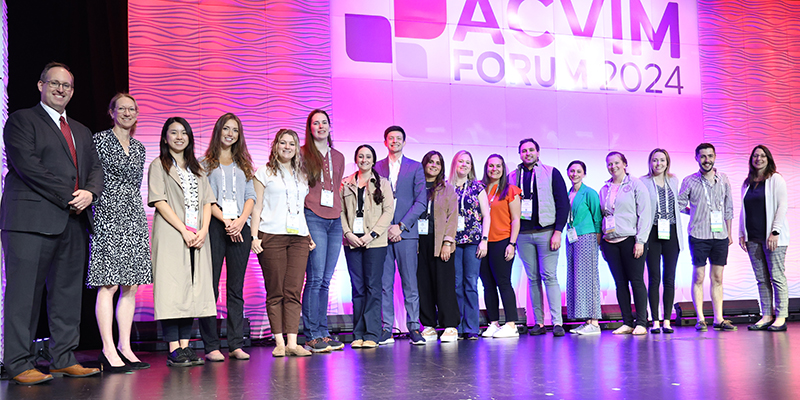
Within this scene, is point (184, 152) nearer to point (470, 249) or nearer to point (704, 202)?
point (470, 249)

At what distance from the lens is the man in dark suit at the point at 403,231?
14.9 feet

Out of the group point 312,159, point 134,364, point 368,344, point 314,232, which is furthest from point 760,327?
point 134,364

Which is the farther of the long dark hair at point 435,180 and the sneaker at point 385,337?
the long dark hair at point 435,180

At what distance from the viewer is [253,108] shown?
5.51 meters

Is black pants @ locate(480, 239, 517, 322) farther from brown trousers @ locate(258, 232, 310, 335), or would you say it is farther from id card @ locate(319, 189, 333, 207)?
brown trousers @ locate(258, 232, 310, 335)

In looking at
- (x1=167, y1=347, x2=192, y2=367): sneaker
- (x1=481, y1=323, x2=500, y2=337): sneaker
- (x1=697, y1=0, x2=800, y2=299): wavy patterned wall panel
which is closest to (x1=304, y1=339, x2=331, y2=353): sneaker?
(x1=167, y1=347, x2=192, y2=367): sneaker

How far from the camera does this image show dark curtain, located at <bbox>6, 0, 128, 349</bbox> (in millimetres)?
4582

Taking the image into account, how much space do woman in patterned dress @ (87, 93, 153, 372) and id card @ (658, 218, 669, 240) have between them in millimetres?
3888

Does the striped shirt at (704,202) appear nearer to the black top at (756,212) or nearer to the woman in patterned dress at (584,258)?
the black top at (756,212)

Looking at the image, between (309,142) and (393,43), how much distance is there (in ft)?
7.20

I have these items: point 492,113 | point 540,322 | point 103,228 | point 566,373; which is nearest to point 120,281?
point 103,228

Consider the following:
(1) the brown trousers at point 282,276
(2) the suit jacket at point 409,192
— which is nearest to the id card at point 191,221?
(1) the brown trousers at point 282,276

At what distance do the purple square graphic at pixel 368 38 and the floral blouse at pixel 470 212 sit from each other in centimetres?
165

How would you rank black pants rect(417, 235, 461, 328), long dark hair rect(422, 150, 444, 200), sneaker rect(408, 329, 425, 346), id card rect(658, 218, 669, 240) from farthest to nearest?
id card rect(658, 218, 669, 240), long dark hair rect(422, 150, 444, 200), black pants rect(417, 235, 461, 328), sneaker rect(408, 329, 425, 346)
